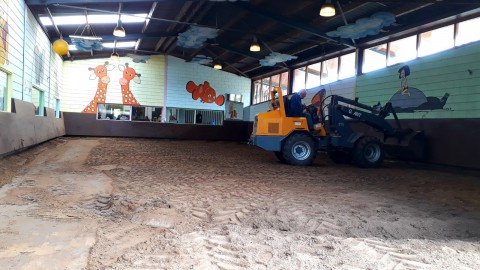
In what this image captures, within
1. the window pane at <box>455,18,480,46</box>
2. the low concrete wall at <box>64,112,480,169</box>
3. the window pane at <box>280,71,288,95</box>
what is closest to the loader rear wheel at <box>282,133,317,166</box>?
the low concrete wall at <box>64,112,480,169</box>

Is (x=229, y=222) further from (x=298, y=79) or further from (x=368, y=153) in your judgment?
(x=298, y=79)

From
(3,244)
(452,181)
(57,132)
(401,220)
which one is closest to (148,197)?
(3,244)

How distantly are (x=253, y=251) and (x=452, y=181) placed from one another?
246 inches

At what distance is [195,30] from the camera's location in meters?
14.8

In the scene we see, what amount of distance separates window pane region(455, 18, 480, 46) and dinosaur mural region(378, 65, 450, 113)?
1.56m

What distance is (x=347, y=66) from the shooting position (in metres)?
14.6

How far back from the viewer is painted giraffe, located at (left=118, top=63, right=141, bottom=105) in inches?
869

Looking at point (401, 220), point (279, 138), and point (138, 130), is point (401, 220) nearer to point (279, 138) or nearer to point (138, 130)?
point (279, 138)

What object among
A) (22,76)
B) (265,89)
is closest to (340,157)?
(22,76)

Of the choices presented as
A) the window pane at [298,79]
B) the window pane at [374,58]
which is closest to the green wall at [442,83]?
the window pane at [374,58]

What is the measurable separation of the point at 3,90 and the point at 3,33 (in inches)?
Answer: 55.6

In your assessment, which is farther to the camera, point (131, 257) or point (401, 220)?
point (401, 220)

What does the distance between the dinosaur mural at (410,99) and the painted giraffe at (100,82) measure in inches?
663

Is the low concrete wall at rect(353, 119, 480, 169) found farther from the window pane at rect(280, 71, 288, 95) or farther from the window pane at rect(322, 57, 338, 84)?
the window pane at rect(280, 71, 288, 95)
